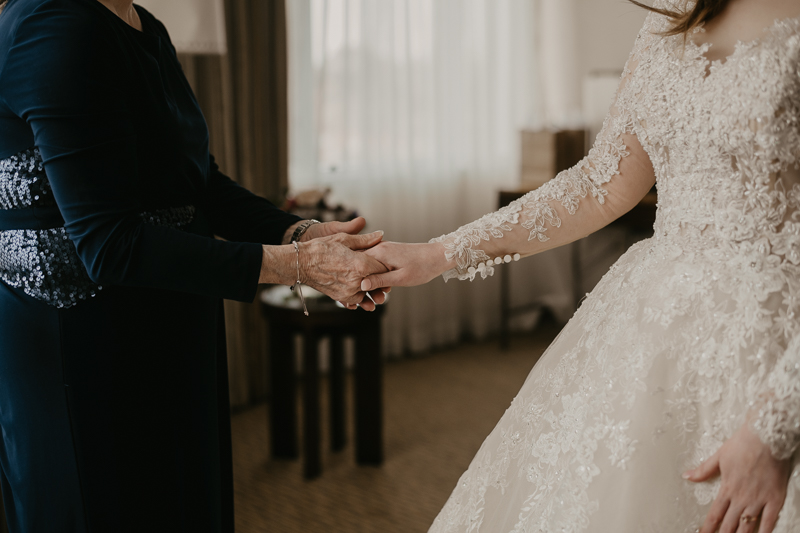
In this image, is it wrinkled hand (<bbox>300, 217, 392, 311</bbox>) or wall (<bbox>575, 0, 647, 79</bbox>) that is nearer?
wrinkled hand (<bbox>300, 217, 392, 311</bbox>)

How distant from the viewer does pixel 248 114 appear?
9.46 ft

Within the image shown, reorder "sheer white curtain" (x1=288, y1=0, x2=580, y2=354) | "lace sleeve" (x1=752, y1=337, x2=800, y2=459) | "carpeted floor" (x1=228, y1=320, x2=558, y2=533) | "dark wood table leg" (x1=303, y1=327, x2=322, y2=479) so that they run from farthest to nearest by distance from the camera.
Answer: "sheer white curtain" (x1=288, y1=0, x2=580, y2=354), "dark wood table leg" (x1=303, y1=327, x2=322, y2=479), "carpeted floor" (x1=228, y1=320, x2=558, y2=533), "lace sleeve" (x1=752, y1=337, x2=800, y2=459)

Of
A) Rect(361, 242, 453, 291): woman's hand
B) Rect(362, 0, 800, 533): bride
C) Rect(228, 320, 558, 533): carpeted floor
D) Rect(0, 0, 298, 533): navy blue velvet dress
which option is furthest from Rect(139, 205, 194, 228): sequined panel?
Rect(228, 320, 558, 533): carpeted floor

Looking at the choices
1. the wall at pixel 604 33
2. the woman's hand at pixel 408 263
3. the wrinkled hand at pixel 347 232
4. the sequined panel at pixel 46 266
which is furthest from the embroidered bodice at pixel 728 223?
the wall at pixel 604 33

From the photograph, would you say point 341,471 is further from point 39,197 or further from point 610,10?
point 610,10

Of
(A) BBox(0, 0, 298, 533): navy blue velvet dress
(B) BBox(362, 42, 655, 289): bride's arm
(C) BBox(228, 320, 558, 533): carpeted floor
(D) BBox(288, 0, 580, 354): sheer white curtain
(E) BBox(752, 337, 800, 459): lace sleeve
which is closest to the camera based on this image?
(E) BBox(752, 337, 800, 459): lace sleeve

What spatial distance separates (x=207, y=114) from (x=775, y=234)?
7.53ft

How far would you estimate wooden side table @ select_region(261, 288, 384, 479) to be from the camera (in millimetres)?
2348

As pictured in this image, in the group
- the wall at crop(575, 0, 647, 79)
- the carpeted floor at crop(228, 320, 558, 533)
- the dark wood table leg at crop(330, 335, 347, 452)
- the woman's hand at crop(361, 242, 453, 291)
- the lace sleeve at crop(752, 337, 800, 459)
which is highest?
the wall at crop(575, 0, 647, 79)

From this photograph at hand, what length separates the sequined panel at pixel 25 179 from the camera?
103 cm

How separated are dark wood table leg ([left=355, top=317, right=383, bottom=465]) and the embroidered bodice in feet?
4.51

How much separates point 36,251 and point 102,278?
13 cm

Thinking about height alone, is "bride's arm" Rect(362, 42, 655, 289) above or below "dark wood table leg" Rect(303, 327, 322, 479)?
above

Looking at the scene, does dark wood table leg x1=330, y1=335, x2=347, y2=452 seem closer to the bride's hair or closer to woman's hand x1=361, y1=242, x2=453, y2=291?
woman's hand x1=361, y1=242, x2=453, y2=291
